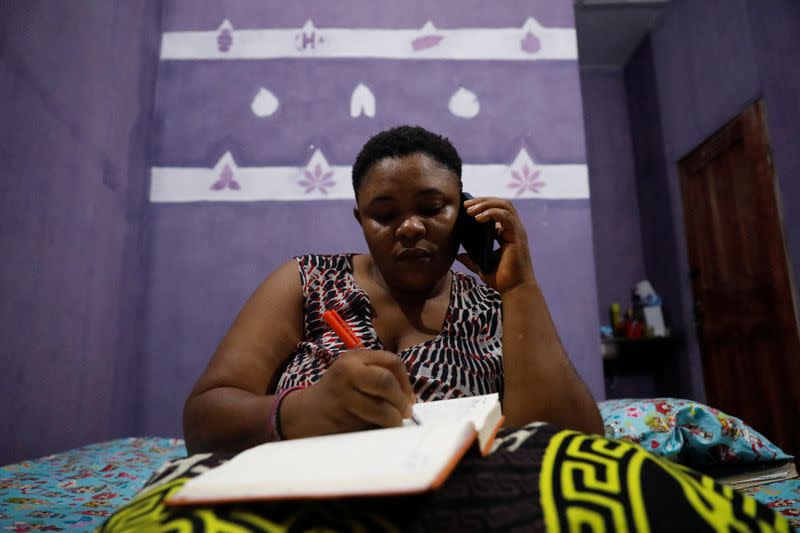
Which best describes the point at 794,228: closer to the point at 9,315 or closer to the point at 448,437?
the point at 448,437

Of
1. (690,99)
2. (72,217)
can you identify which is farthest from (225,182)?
(690,99)

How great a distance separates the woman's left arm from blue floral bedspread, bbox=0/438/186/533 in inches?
27.6

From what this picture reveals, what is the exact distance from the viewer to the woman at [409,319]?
76 cm

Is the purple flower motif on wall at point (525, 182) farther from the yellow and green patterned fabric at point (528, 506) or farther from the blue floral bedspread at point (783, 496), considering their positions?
the yellow and green patterned fabric at point (528, 506)

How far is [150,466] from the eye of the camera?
135cm

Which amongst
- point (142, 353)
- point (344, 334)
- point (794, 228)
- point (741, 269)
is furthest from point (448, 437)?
point (741, 269)

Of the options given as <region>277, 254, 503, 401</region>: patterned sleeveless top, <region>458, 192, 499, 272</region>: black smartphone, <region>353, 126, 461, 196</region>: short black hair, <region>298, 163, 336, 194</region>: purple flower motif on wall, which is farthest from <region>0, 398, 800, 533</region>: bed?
Answer: <region>298, 163, 336, 194</region>: purple flower motif on wall

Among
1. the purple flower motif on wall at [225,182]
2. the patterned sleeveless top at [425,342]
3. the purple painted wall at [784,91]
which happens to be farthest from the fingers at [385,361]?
the purple painted wall at [784,91]

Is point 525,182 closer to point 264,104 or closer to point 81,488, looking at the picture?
point 264,104

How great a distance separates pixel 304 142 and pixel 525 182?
969mm

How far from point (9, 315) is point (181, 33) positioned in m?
1.52

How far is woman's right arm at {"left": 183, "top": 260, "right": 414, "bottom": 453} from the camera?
0.52 metres

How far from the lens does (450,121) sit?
2.24m

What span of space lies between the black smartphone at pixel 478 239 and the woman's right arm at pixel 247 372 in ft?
1.10
